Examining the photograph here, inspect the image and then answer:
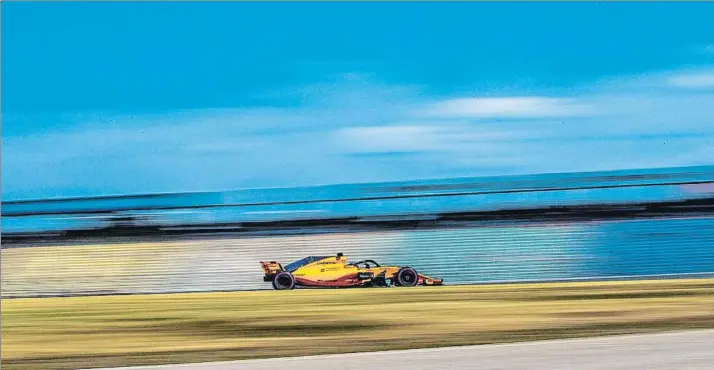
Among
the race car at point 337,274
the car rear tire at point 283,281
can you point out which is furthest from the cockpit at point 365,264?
the car rear tire at point 283,281

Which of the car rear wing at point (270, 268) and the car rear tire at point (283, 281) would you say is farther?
the car rear wing at point (270, 268)

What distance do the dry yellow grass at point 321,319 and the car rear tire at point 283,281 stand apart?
91 mm

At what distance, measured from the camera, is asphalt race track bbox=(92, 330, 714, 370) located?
453 cm

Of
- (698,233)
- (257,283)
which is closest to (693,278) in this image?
(698,233)

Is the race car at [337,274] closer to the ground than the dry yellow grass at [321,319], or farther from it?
farther from it

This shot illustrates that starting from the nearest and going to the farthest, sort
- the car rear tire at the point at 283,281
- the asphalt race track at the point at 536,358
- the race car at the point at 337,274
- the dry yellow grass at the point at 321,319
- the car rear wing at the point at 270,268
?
the asphalt race track at the point at 536,358 < the dry yellow grass at the point at 321,319 < the car rear tire at the point at 283,281 < the race car at the point at 337,274 < the car rear wing at the point at 270,268

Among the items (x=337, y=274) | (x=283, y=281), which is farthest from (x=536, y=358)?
(x=337, y=274)

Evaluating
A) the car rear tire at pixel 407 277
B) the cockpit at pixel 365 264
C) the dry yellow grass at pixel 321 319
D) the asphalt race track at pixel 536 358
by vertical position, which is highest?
the cockpit at pixel 365 264

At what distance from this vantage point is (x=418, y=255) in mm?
7961

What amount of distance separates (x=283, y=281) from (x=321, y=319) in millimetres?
882

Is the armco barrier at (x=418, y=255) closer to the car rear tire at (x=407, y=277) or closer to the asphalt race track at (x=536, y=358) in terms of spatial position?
the car rear tire at (x=407, y=277)

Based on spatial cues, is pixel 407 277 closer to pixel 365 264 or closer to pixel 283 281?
pixel 365 264

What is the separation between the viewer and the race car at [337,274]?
25.1 feet

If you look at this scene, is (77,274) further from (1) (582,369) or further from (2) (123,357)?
(1) (582,369)
